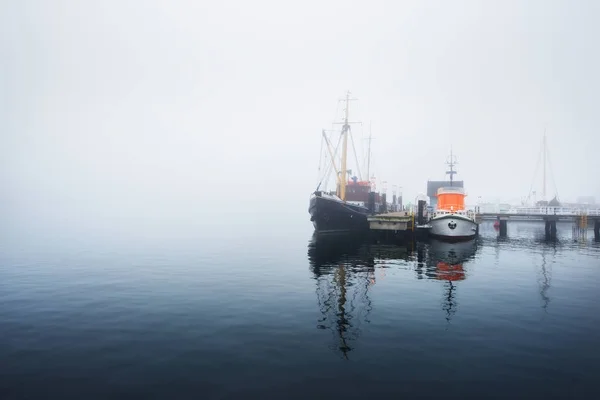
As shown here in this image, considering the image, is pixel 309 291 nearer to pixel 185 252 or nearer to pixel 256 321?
pixel 256 321

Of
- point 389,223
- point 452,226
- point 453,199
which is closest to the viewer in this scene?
point 452,226

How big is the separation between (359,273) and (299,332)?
1383cm

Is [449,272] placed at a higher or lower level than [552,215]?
lower

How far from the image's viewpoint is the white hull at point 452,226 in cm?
4972

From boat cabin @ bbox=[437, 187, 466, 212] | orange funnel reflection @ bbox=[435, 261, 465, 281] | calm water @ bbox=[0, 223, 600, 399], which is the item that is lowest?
calm water @ bbox=[0, 223, 600, 399]

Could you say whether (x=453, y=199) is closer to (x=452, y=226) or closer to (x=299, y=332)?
(x=452, y=226)

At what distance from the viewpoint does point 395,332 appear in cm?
1421

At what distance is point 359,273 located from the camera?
2725 cm

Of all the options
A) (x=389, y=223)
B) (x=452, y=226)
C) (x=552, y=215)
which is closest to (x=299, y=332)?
(x=389, y=223)

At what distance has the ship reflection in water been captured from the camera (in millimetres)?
15552

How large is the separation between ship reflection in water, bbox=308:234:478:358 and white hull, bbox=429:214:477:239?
1465 mm

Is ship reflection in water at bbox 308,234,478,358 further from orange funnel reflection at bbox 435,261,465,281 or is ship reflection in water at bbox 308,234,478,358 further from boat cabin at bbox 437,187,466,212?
boat cabin at bbox 437,187,466,212

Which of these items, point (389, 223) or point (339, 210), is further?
point (339, 210)

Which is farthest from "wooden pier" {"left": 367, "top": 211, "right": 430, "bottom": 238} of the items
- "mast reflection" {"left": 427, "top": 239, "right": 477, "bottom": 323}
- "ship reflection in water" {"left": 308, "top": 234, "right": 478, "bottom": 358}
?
"mast reflection" {"left": 427, "top": 239, "right": 477, "bottom": 323}
